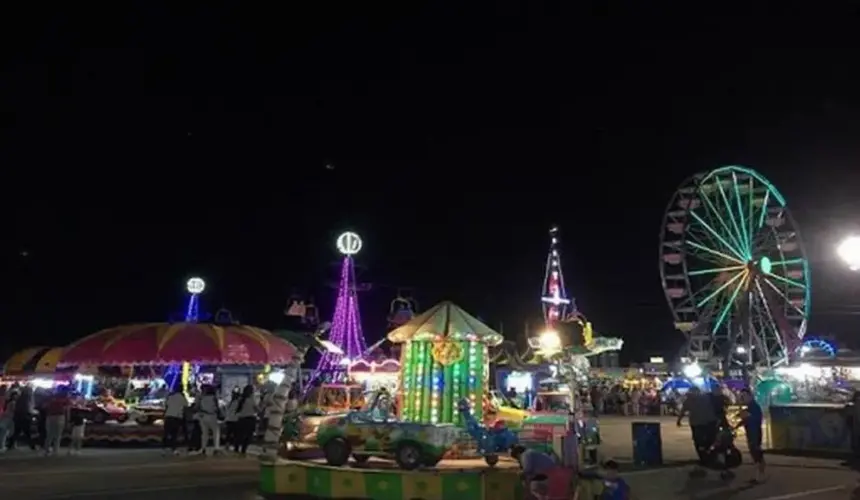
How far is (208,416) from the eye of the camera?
58.5 ft

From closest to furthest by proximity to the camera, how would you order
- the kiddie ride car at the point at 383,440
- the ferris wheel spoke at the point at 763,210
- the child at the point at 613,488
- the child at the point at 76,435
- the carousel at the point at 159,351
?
the child at the point at 613,488, the kiddie ride car at the point at 383,440, the child at the point at 76,435, the carousel at the point at 159,351, the ferris wheel spoke at the point at 763,210

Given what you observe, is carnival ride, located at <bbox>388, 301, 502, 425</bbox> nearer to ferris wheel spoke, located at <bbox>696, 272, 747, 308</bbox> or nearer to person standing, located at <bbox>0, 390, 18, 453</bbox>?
person standing, located at <bbox>0, 390, 18, 453</bbox>

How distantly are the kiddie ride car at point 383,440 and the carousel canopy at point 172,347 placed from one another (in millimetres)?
7801

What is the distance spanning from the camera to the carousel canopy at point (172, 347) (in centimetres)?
2048

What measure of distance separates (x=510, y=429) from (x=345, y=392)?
572cm

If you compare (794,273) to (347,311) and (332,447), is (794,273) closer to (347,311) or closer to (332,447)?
(347,311)

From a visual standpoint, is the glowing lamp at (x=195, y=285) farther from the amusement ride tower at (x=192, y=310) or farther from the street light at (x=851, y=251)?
the street light at (x=851, y=251)

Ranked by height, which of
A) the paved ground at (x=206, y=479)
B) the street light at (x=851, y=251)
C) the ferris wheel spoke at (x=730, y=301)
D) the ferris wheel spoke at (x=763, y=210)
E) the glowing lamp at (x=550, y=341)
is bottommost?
the paved ground at (x=206, y=479)

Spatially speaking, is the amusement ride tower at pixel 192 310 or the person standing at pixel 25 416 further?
the amusement ride tower at pixel 192 310

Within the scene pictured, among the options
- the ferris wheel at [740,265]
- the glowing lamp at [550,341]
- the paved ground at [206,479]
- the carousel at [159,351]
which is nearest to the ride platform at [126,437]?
the carousel at [159,351]

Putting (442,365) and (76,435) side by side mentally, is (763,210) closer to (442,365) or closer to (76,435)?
(442,365)

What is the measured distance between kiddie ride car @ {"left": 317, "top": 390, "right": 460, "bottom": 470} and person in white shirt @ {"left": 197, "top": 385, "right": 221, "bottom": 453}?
5074 mm

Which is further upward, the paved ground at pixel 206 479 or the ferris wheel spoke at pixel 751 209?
the ferris wheel spoke at pixel 751 209

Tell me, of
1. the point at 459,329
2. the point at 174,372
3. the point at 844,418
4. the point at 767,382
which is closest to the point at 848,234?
the point at 844,418
